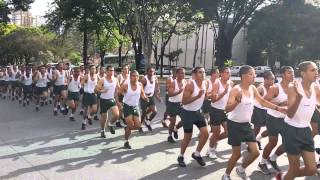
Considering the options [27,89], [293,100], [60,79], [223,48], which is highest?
[223,48]

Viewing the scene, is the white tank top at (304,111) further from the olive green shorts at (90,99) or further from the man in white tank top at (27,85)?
the man in white tank top at (27,85)

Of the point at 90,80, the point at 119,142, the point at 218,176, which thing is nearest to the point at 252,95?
the point at 218,176

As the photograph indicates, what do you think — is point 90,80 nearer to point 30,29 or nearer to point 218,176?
point 218,176

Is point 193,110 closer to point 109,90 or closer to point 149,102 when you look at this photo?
point 109,90

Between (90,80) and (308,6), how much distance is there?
26.4 meters

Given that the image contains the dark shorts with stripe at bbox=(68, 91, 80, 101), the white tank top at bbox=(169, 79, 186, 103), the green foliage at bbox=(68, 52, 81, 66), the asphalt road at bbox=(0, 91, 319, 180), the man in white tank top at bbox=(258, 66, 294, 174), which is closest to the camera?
the asphalt road at bbox=(0, 91, 319, 180)

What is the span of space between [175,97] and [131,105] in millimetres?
1559

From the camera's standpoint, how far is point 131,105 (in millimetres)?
9828

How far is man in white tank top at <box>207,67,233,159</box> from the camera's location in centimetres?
892

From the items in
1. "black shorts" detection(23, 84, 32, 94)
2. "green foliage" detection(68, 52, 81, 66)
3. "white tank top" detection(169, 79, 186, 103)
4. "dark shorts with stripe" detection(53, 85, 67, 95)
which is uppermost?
"green foliage" detection(68, 52, 81, 66)

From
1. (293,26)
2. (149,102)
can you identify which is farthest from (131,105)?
(293,26)

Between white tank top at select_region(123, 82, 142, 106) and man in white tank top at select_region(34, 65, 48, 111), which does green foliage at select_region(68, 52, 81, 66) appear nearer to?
man in white tank top at select_region(34, 65, 48, 111)

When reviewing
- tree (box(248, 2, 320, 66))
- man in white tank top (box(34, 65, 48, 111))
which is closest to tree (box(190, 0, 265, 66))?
tree (box(248, 2, 320, 66))

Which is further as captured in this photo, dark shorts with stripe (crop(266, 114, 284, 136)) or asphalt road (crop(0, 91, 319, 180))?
dark shorts with stripe (crop(266, 114, 284, 136))
